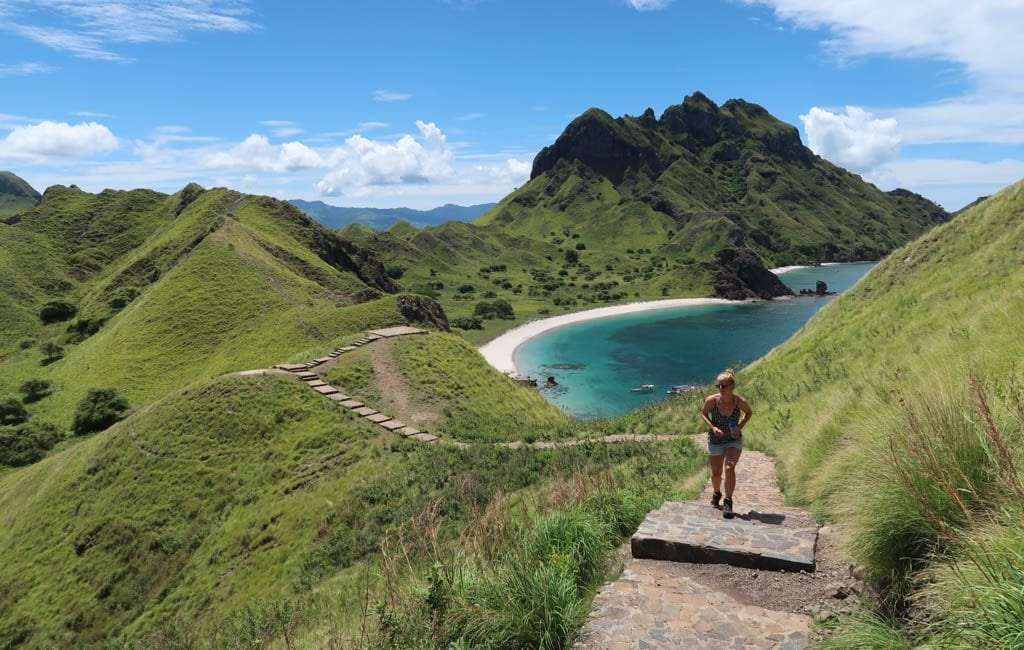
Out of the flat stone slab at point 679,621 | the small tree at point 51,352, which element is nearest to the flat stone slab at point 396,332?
the flat stone slab at point 679,621

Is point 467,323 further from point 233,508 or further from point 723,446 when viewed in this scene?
point 723,446

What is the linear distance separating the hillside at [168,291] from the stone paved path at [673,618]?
44.5 m

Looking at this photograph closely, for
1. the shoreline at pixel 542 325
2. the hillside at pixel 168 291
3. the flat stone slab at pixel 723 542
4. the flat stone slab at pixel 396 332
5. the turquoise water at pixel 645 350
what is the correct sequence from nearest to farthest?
the flat stone slab at pixel 723 542, the flat stone slab at pixel 396 332, the hillside at pixel 168 291, the turquoise water at pixel 645 350, the shoreline at pixel 542 325

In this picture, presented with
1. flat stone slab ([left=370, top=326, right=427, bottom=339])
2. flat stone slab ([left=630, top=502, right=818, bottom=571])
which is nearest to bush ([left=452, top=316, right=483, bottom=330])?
flat stone slab ([left=370, top=326, right=427, bottom=339])

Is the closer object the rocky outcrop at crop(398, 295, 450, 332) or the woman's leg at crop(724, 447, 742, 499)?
the woman's leg at crop(724, 447, 742, 499)

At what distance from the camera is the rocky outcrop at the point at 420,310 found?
72938 mm

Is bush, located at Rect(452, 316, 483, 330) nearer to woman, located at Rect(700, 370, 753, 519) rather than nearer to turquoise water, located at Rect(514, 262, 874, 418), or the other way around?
turquoise water, located at Rect(514, 262, 874, 418)

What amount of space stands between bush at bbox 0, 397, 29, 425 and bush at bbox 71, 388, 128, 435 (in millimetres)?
8998

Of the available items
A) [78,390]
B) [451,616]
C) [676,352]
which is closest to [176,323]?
[78,390]

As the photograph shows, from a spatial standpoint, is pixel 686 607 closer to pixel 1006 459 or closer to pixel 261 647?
pixel 1006 459

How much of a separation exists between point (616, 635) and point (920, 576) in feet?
11.9

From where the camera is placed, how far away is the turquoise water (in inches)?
3388

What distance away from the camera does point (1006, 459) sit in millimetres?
4445

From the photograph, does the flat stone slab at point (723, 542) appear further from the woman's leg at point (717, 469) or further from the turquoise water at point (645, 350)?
the turquoise water at point (645, 350)
